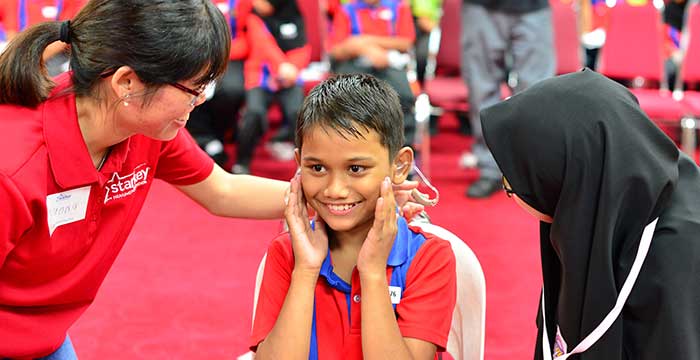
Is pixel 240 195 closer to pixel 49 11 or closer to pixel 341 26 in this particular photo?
pixel 341 26

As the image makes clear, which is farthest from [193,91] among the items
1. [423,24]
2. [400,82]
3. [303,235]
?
[423,24]

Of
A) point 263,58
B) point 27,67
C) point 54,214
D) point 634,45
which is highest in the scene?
point 27,67

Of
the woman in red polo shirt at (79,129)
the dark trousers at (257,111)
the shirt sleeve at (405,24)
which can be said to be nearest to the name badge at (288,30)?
the dark trousers at (257,111)

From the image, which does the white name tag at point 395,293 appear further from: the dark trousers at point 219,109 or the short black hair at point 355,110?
the dark trousers at point 219,109

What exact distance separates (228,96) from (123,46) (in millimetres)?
4001

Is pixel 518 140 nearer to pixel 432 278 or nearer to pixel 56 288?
pixel 432 278

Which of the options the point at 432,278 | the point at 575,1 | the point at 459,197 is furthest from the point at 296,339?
the point at 575,1

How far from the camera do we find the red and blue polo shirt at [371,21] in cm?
570

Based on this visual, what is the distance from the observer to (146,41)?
180 cm

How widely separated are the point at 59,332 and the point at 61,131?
0.50 m

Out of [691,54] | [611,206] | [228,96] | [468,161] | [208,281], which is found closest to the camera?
[611,206]

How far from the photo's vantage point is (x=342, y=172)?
1.88 metres

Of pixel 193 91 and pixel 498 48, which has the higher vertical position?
pixel 193 91

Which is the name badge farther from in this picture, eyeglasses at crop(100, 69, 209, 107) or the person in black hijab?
the person in black hijab
